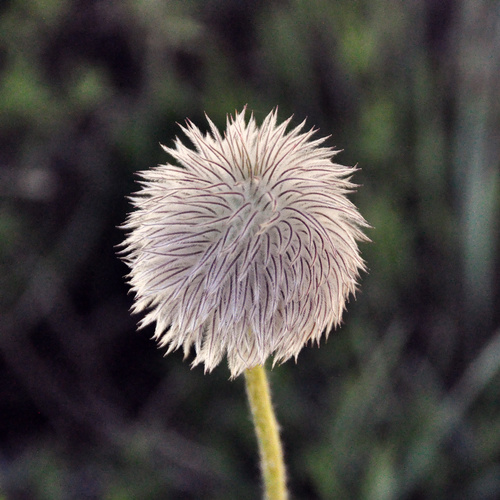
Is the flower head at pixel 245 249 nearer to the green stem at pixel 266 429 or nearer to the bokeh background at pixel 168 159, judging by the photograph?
the green stem at pixel 266 429

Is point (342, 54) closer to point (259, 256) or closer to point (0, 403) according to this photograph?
point (259, 256)

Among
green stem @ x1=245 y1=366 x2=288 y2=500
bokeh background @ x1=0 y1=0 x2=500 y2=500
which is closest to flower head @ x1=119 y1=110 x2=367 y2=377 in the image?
green stem @ x1=245 y1=366 x2=288 y2=500

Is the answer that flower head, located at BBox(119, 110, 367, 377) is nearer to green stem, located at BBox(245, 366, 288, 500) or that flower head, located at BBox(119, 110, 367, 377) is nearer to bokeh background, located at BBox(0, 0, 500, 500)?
green stem, located at BBox(245, 366, 288, 500)

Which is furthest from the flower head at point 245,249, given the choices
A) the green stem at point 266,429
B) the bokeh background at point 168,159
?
the bokeh background at point 168,159

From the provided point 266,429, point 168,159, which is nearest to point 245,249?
point 266,429

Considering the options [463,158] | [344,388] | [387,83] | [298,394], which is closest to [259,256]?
[344,388]

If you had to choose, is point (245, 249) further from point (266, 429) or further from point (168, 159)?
point (168, 159)
